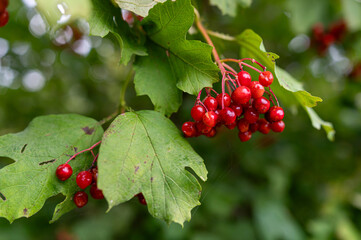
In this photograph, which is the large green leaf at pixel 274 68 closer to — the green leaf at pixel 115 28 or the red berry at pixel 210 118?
the red berry at pixel 210 118

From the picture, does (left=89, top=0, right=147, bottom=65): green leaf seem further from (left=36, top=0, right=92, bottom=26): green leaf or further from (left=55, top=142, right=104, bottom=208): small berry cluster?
(left=55, top=142, right=104, bottom=208): small berry cluster

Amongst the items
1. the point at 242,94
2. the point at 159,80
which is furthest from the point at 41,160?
the point at 242,94

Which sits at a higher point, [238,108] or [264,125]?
[238,108]

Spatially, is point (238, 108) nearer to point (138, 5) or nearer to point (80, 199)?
point (138, 5)

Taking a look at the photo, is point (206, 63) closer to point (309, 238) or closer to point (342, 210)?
point (309, 238)

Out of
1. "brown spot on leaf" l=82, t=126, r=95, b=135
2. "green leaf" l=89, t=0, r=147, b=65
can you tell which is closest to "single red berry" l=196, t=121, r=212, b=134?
"green leaf" l=89, t=0, r=147, b=65

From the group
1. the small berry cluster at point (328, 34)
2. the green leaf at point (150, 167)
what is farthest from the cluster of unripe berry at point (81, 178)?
the small berry cluster at point (328, 34)
